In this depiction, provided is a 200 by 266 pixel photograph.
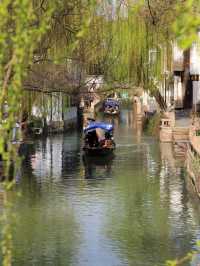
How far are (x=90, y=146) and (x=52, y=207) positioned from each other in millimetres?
11656

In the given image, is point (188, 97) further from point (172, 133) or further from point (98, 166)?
point (98, 166)

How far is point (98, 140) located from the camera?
2931 centimetres

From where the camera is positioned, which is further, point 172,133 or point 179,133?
point 172,133

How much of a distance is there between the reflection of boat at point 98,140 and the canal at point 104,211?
0.76 m

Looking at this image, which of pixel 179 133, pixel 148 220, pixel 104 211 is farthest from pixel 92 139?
pixel 148 220

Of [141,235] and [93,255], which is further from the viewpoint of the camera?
[141,235]

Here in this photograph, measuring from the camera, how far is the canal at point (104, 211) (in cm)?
1331

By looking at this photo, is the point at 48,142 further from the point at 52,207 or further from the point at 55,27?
the point at 55,27

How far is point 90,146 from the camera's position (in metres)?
29.2

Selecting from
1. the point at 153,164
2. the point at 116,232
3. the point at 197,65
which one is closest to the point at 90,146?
the point at 153,164

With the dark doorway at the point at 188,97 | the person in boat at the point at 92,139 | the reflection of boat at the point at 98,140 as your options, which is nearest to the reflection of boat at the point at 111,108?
the dark doorway at the point at 188,97

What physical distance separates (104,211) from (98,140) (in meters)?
12.5

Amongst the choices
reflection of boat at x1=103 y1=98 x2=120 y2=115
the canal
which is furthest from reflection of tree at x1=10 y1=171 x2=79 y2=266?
reflection of boat at x1=103 y1=98 x2=120 y2=115

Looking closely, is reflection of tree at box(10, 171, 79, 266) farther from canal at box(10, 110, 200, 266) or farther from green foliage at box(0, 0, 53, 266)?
green foliage at box(0, 0, 53, 266)
